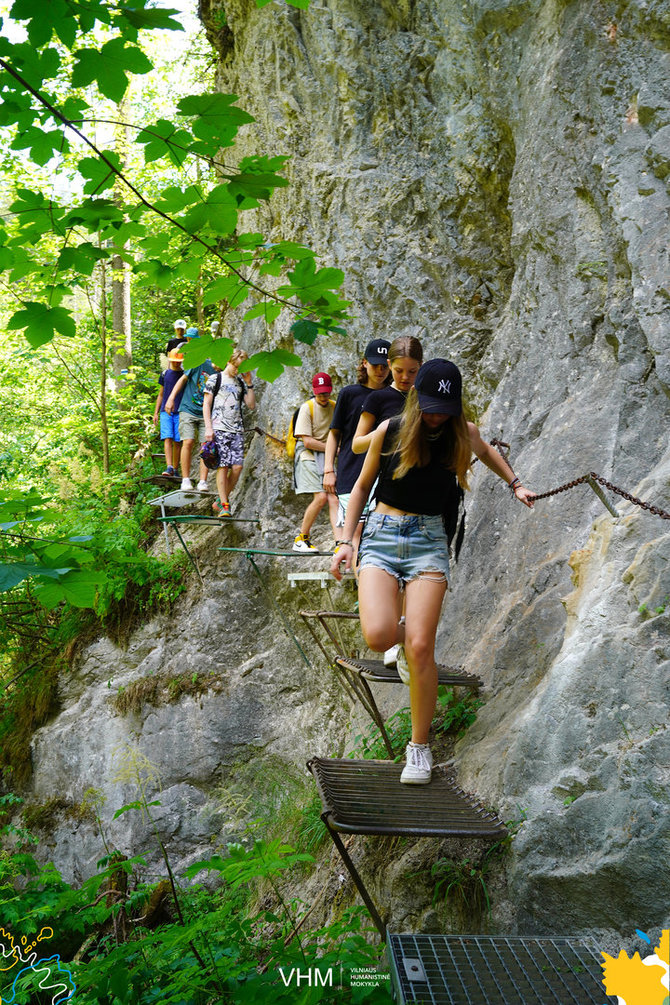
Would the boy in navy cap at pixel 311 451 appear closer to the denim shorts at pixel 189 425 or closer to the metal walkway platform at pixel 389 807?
the denim shorts at pixel 189 425

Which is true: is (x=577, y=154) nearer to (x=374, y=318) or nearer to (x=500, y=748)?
(x=374, y=318)

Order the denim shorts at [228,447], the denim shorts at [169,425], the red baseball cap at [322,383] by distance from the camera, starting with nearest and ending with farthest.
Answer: the red baseball cap at [322,383] < the denim shorts at [228,447] < the denim shorts at [169,425]

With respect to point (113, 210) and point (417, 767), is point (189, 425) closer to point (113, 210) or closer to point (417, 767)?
point (417, 767)

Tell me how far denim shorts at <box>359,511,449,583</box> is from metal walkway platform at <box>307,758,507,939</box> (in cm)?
103

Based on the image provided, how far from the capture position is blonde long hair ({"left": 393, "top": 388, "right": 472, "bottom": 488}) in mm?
3904

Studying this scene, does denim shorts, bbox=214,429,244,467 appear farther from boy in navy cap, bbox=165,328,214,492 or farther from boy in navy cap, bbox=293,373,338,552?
boy in navy cap, bbox=293,373,338,552

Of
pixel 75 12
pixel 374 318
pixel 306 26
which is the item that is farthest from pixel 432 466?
pixel 306 26

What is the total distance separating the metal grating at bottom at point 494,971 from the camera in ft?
7.20

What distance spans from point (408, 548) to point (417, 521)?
0.15m

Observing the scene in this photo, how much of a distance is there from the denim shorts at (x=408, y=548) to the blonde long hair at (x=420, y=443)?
0.91 feet

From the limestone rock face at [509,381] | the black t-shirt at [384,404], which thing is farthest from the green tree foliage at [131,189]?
the black t-shirt at [384,404]

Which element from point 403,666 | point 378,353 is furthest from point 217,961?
point 378,353

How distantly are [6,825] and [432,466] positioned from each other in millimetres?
8902

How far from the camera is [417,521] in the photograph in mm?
4016
